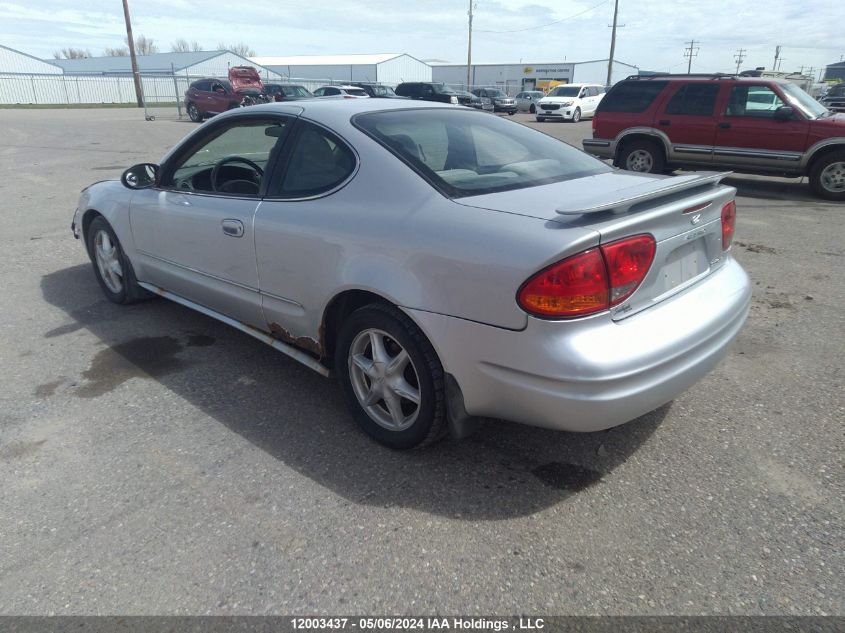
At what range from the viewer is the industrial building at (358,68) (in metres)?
73.8

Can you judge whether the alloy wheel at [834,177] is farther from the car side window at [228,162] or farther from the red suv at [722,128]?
the car side window at [228,162]

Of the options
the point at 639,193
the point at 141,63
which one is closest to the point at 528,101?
the point at 639,193

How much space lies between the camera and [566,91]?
31.3 m

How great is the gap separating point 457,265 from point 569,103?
29.6 metres

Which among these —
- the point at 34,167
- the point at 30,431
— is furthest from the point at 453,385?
the point at 34,167

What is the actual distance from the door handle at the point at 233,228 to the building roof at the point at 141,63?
237ft

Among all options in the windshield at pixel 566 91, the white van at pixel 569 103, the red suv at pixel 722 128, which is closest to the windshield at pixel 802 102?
the red suv at pixel 722 128

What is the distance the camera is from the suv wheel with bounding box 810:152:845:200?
945 centimetres

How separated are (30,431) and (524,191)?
276 centimetres

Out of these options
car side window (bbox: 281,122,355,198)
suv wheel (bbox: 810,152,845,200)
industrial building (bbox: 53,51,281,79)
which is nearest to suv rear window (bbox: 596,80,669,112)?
suv wheel (bbox: 810,152,845,200)

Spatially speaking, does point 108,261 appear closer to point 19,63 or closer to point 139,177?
point 139,177

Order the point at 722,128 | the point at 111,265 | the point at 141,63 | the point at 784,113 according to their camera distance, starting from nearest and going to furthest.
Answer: the point at 111,265
the point at 784,113
the point at 722,128
the point at 141,63

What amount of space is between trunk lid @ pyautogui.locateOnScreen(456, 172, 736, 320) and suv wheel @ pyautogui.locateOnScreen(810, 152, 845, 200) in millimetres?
8138

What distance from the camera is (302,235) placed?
3.08 m
